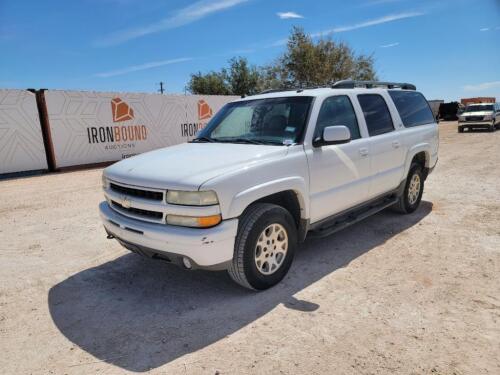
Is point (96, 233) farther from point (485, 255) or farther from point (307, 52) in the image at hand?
point (307, 52)

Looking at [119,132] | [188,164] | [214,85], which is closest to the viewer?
[188,164]

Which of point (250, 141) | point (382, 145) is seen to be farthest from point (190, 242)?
point (382, 145)

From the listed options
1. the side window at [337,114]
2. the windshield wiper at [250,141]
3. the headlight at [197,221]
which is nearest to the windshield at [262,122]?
the windshield wiper at [250,141]

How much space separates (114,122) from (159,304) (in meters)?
12.6

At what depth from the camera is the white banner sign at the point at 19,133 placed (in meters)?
12.0

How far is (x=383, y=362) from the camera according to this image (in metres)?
2.55

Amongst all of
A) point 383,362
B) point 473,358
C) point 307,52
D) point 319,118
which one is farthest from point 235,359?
point 307,52

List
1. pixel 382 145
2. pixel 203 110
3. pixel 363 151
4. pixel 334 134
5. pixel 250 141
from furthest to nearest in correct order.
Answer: pixel 203 110
pixel 382 145
pixel 363 151
pixel 250 141
pixel 334 134

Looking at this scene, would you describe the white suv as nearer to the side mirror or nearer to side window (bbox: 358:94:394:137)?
side window (bbox: 358:94:394:137)

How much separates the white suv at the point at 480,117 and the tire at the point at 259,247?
24758 mm

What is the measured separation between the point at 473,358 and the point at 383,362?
0.62m

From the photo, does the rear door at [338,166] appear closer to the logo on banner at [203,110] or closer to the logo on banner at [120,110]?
the logo on banner at [120,110]

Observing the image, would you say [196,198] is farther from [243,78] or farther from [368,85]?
[243,78]

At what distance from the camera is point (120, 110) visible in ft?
48.6
